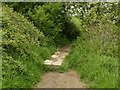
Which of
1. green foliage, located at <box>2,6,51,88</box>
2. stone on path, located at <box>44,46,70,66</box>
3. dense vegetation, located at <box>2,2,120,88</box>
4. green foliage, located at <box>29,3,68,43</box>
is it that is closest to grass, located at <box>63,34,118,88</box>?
dense vegetation, located at <box>2,2,120,88</box>

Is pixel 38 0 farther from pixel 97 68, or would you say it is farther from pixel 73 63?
pixel 97 68

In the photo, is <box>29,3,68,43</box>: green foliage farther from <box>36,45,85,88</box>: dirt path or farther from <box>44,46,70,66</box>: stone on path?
<box>36,45,85,88</box>: dirt path

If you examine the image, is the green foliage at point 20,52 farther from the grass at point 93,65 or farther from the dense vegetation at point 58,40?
the grass at point 93,65

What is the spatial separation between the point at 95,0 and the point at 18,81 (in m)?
4.94

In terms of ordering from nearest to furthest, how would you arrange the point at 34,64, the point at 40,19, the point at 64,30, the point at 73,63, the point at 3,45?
the point at 3,45 < the point at 34,64 < the point at 73,63 < the point at 40,19 < the point at 64,30

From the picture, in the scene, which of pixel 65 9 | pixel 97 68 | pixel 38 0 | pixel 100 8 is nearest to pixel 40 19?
pixel 38 0

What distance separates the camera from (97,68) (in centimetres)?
600

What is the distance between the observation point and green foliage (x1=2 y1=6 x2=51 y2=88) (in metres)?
5.34

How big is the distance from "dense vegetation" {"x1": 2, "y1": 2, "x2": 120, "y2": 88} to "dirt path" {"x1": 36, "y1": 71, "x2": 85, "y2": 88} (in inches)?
6.3

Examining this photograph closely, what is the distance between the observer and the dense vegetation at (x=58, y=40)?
557 centimetres

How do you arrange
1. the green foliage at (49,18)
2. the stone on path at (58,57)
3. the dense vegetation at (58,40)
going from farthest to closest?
the green foliage at (49,18), the stone on path at (58,57), the dense vegetation at (58,40)

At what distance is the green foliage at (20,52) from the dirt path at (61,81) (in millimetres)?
197

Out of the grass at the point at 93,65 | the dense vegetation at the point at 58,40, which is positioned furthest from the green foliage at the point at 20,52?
the grass at the point at 93,65

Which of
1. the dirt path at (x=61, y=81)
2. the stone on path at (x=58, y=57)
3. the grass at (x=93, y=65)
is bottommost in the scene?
the dirt path at (x=61, y=81)
